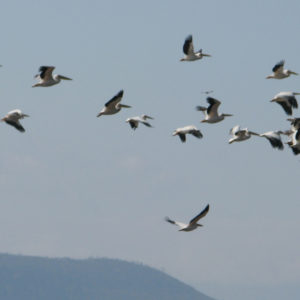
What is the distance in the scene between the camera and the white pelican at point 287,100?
165ft

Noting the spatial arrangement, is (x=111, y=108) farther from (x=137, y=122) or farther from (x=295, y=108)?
(x=295, y=108)

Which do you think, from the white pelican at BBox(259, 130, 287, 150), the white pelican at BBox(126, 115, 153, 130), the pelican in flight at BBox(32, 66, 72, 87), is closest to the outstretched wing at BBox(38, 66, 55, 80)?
the pelican in flight at BBox(32, 66, 72, 87)

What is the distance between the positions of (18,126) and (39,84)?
2.36 metres

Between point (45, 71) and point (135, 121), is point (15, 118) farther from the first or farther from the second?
point (135, 121)

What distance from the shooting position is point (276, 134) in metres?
51.3

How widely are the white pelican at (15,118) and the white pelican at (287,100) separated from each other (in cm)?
1258

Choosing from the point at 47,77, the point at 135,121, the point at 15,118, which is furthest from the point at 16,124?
the point at 135,121

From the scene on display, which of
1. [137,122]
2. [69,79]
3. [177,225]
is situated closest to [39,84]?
[69,79]

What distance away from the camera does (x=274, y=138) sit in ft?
167

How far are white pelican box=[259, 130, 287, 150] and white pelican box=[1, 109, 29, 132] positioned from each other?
1211 centimetres

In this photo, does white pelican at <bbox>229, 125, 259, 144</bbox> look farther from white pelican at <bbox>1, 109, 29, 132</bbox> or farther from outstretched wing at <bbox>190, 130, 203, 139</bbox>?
white pelican at <bbox>1, 109, 29, 132</bbox>

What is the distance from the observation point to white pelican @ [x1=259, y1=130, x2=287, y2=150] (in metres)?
50.3

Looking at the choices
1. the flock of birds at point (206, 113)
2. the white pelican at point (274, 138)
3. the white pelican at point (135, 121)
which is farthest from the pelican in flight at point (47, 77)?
the white pelican at point (274, 138)

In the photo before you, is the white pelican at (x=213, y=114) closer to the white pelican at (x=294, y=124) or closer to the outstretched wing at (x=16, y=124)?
the white pelican at (x=294, y=124)
